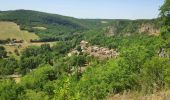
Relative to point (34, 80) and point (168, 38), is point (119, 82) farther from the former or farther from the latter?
point (34, 80)

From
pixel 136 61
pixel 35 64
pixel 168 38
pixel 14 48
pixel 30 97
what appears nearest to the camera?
pixel 168 38

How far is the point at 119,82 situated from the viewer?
166 ft

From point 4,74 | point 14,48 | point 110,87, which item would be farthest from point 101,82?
point 14,48

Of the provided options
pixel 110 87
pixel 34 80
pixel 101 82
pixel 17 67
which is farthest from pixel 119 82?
pixel 17 67

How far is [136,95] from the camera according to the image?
18.4m

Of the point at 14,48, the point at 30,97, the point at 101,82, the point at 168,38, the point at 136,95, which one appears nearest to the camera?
the point at 136,95

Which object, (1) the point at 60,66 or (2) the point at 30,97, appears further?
(1) the point at 60,66

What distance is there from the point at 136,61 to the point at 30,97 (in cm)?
2376

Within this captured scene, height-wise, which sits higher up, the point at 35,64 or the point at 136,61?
the point at 136,61

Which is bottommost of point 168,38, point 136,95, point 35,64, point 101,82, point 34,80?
point 35,64

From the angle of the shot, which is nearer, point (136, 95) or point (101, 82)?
point (136, 95)

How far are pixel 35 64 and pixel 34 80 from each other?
2554 inches

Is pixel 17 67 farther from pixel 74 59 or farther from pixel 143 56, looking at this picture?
pixel 143 56

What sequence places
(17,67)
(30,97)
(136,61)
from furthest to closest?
(17,67) < (30,97) < (136,61)
